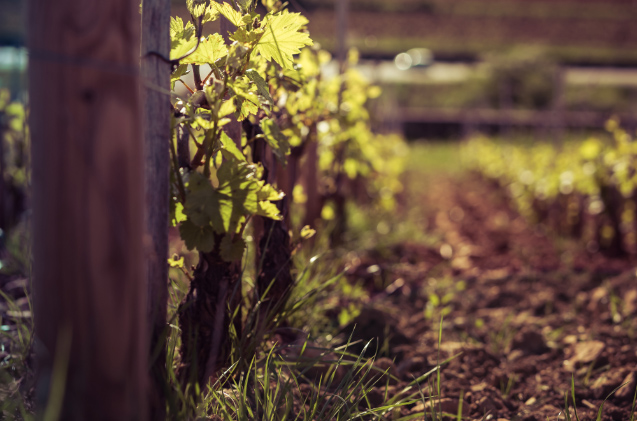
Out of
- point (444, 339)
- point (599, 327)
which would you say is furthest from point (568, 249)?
point (444, 339)

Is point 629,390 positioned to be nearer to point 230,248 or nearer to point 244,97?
point 230,248

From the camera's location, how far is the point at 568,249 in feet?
15.4

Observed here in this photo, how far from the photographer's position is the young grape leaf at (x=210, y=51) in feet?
4.84

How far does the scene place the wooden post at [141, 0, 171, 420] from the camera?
1.36 m

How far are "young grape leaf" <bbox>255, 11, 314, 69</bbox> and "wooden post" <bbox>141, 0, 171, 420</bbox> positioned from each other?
0.28 metres

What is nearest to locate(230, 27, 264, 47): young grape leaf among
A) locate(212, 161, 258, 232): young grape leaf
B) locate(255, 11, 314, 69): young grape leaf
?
locate(255, 11, 314, 69): young grape leaf

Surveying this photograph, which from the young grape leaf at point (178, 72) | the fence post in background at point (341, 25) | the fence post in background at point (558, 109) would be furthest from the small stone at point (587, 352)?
the fence post in background at point (558, 109)

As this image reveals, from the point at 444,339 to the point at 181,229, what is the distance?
60.7 inches

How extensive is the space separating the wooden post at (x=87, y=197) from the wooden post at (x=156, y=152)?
35 centimetres

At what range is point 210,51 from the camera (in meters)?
1.49

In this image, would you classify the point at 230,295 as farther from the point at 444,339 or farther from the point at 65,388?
the point at 444,339

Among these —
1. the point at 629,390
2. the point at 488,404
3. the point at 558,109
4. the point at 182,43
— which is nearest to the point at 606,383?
the point at 629,390

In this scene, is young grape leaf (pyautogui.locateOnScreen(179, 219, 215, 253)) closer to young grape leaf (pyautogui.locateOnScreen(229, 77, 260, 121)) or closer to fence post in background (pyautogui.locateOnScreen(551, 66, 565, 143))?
young grape leaf (pyautogui.locateOnScreen(229, 77, 260, 121))

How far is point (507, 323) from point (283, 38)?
167cm
